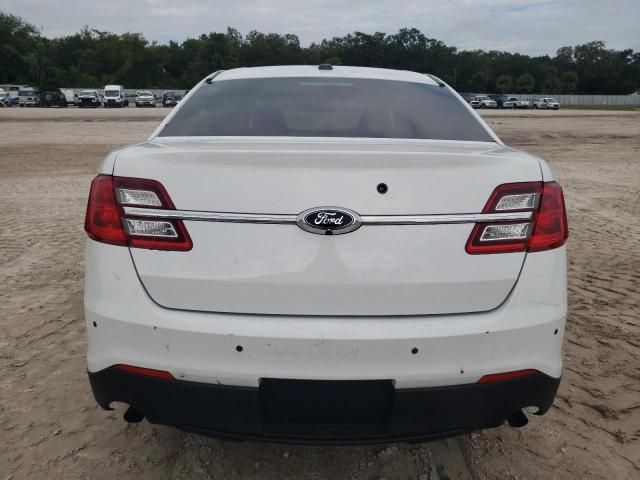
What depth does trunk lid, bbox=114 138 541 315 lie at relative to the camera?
177 centimetres

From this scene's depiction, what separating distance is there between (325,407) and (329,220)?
0.62m

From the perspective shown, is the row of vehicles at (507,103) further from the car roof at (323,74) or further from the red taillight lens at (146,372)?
the red taillight lens at (146,372)

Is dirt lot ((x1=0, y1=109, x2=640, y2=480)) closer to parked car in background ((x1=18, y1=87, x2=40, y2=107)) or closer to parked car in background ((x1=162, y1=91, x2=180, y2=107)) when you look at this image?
parked car in background ((x1=162, y1=91, x2=180, y2=107))

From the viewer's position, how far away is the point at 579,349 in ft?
11.6

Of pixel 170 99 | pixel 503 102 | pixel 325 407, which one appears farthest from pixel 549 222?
pixel 503 102

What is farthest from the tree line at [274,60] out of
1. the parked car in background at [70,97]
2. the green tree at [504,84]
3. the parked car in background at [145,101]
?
the parked car in background at [145,101]

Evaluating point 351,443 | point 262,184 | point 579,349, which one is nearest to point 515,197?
point 262,184

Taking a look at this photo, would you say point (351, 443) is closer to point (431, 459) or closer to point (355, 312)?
point (355, 312)

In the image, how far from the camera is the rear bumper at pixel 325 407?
1815 mm

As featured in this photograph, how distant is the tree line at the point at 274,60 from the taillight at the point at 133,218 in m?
97.1

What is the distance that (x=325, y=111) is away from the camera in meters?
2.76

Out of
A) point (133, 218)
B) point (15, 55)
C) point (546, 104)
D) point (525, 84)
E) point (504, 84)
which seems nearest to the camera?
point (133, 218)

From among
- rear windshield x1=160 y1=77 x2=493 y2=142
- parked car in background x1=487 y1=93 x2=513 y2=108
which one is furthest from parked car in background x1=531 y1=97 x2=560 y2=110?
rear windshield x1=160 y1=77 x2=493 y2=142

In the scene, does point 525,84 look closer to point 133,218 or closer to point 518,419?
point 518,419
